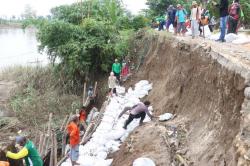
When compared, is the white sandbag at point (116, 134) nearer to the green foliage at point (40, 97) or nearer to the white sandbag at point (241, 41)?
the white sandbag at point (241, 41)

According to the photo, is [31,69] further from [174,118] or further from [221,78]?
[221,78]

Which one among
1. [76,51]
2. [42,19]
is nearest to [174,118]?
[76,51]

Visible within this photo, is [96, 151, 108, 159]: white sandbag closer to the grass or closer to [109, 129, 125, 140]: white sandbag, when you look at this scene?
[109, 129, 125, 140]: white sandbag

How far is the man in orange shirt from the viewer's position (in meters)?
7.32

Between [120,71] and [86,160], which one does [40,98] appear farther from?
[86,160]

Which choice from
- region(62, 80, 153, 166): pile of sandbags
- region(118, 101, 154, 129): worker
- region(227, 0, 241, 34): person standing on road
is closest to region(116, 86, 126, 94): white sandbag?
region(62, 80, 153, 166): pile of sandbags

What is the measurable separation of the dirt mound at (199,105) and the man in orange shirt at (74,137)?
2.54 feet

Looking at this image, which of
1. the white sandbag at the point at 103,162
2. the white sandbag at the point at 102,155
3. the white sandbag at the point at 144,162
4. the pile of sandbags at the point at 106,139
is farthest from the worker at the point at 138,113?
the white sandbag at the point at 144,162

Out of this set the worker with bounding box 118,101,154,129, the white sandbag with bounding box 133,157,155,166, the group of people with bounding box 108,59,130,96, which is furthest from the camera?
the group of people with bounding box 108,59,130,96

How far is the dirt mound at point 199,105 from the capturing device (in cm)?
575

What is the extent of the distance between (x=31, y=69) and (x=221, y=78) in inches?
498

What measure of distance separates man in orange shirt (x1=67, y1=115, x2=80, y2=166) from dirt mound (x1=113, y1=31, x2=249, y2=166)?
2.54ft

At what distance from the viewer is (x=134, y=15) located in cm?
1848

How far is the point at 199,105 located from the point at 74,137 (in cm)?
246
